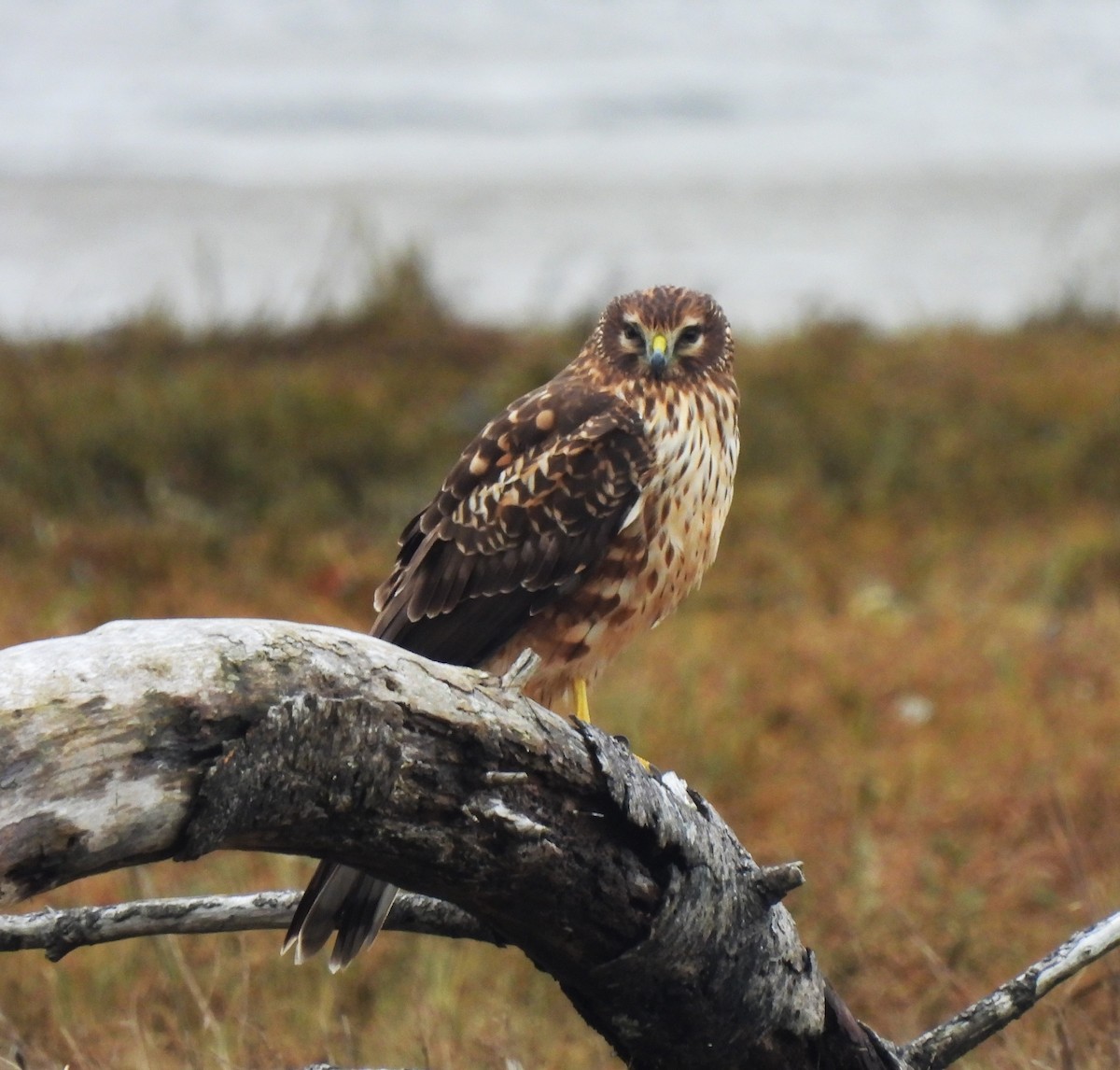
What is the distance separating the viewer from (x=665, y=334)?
12.1 ft

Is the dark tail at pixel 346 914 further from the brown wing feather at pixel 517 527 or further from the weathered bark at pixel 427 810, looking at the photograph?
the brown wing feather at pixel 517 527

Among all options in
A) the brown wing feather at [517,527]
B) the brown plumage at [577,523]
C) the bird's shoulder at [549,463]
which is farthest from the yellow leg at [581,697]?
the bird's shoulder at [549,463]

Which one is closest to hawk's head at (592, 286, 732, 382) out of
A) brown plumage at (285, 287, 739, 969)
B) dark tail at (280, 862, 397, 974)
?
brown plumage at (285, 287, 739, 969)

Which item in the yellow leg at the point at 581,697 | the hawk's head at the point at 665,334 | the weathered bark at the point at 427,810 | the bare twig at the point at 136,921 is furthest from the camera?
the hawk's head at the point at 665,334

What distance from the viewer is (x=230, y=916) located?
2473 mm

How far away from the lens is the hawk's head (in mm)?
3693

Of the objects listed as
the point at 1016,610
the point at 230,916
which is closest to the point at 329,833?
the point at 230,916

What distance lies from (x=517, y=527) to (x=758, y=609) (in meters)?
2.89

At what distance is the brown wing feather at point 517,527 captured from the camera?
3457 mm

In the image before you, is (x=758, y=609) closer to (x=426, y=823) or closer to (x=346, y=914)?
(x=346, y=914)

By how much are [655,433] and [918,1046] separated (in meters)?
1.44

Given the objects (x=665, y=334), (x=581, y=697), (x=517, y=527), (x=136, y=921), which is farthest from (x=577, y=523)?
(x=136, y=921)

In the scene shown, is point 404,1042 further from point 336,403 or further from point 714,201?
point 714,201

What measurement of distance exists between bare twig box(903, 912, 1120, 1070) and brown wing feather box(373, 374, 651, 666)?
1270mm
